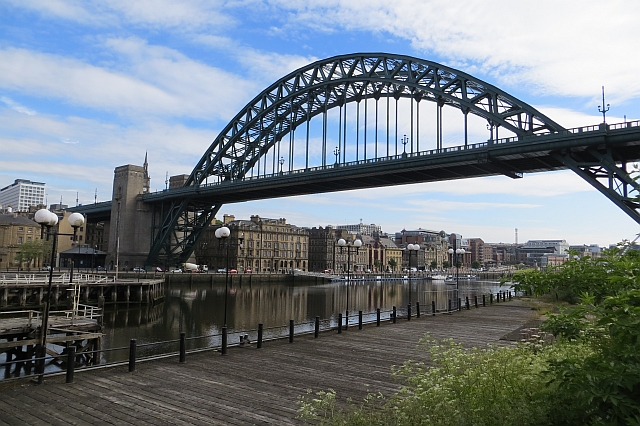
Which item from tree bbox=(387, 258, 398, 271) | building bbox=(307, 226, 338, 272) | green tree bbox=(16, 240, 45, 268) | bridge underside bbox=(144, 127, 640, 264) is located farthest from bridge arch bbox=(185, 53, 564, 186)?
tree bbox=(387, 258, 398, 271)

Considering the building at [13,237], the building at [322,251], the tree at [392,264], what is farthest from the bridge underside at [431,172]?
the tree at [392,264]

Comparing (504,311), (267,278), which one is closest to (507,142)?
(504,311)

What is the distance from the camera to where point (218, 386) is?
10.1 metres

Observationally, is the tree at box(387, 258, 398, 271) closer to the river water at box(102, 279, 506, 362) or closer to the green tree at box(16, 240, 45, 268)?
the green tree at box(16, 240, 45, 268)

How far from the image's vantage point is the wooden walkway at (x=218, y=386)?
8.19 metres

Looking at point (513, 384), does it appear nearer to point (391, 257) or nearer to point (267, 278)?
point (267, 278)

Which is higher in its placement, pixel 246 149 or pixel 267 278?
pixel 246 149

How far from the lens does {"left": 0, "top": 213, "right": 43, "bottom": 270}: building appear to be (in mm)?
87688

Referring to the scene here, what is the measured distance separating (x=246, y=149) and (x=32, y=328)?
54.5 m

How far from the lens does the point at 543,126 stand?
133 feet

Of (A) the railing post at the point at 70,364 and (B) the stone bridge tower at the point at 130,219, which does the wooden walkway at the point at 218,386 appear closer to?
(A) the railing post at the point at 70,364

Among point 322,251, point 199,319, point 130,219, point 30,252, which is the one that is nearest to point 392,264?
point 322,251

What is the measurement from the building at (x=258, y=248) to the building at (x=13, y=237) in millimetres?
34282

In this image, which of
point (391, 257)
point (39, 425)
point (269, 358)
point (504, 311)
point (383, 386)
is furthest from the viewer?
point (391, 257)
